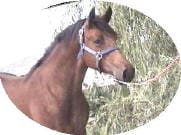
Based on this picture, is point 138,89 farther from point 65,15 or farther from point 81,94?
point 65,15

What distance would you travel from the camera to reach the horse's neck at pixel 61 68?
71.9 inches

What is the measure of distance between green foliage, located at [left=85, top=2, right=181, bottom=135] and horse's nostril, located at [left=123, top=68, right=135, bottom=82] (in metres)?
0.04

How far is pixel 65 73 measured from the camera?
1841mm

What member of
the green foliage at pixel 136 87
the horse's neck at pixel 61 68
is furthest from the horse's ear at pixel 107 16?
the horse's neck at pixel 61 68

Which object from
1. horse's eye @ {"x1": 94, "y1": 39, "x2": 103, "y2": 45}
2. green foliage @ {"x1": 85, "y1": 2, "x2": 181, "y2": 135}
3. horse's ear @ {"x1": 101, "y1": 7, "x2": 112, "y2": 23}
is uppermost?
Answer: horse's ear @ {"x1": 101, "y1": 7, "x2": 112, "y2": 23}

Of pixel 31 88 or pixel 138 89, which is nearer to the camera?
pixel 31 88

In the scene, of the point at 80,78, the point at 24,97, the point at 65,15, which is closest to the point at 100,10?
the point at 65,15

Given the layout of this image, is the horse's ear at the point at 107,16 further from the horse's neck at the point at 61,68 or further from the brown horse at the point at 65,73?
the horse's neck at the point at 61,68

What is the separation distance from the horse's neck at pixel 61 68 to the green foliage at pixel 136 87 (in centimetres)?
8

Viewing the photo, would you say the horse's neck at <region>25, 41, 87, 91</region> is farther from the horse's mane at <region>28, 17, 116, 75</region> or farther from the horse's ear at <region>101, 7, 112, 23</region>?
the horse's ear at <region>101, 7, 112, 23</region>

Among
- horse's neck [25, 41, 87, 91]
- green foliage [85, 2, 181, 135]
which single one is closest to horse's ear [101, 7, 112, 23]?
green foliage [85, 2, 181, 135]

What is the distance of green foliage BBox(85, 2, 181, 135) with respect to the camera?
74.4 inches

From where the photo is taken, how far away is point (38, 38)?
1.90 metres

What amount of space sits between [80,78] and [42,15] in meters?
0.25
